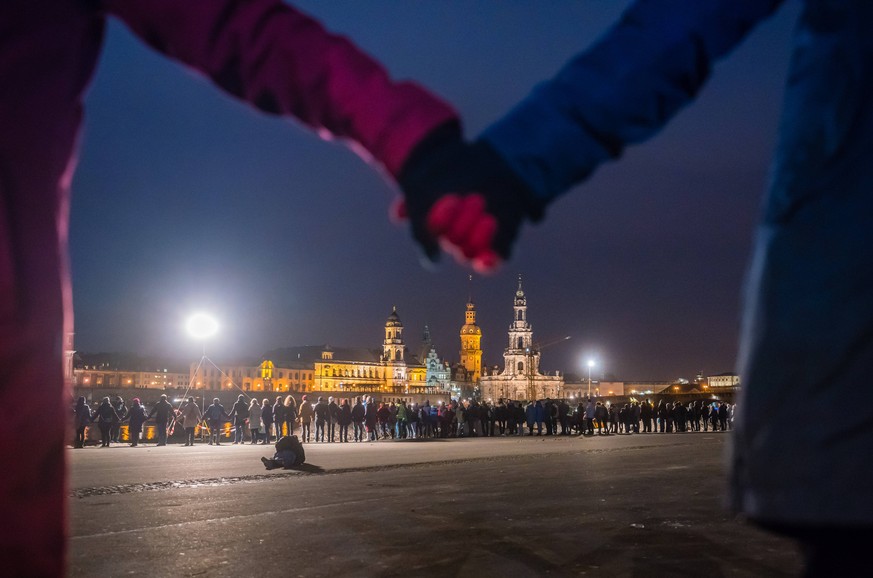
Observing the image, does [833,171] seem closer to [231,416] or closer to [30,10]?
[30,10]

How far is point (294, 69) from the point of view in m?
1.48

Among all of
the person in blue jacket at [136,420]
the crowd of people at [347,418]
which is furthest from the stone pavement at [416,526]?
the crowd of people at [347,418]

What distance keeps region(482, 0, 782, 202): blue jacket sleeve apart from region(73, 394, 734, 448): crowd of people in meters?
24.8

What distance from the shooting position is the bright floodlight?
131 feet

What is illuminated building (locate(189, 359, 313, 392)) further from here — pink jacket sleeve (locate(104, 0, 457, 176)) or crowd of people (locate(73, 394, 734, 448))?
pink jacket sleeve (locate(104, 0, 457, 176))

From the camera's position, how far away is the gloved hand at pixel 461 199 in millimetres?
1379

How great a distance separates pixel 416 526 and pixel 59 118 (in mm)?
5716

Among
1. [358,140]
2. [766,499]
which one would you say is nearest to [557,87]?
[358,140]

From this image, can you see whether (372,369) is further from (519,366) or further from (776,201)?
(776,201)

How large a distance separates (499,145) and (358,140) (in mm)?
253

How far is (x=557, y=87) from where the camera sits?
1529 mm

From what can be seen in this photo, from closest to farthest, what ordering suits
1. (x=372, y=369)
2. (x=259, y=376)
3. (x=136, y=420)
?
(x=136, y=420) → (x=259, y=376) → (x=372, y=369)

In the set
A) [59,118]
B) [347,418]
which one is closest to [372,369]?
[347,418]

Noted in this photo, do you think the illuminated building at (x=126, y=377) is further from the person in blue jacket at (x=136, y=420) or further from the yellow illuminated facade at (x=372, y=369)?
the person in blue jacket at (x=136, y=420)
